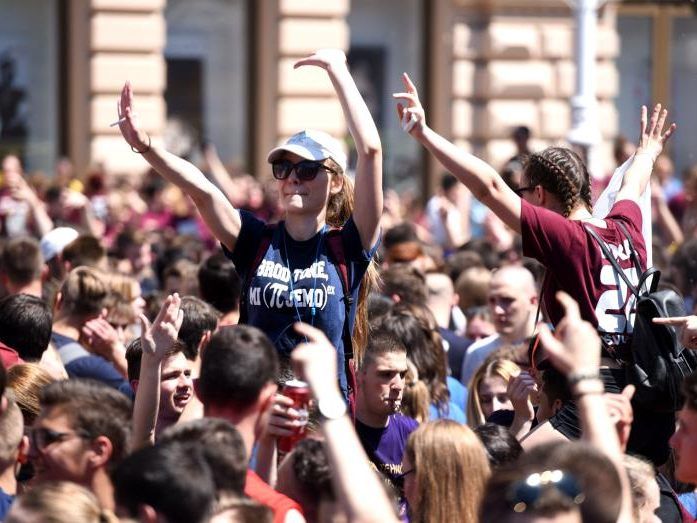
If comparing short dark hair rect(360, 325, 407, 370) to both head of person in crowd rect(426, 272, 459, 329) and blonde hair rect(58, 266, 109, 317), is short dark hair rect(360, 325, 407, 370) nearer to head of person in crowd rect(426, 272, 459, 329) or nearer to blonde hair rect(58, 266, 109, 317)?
blonde hair rect(58, 266, 109, 317)

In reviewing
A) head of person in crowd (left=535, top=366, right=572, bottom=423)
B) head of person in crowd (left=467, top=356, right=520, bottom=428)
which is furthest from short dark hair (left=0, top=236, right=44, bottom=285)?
head of person in crowd (left=535, top=366, right=572, bottom=423)

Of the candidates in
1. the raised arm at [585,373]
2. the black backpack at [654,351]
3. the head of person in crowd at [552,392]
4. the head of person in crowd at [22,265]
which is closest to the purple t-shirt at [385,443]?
the head of person in crowd at [552,392]

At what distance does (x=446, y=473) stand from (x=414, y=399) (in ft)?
7.48

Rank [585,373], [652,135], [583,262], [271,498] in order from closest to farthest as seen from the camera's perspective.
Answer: [585,373]
[271,498]
[583,262]
[652,135]

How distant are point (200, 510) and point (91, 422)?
0.73 metres

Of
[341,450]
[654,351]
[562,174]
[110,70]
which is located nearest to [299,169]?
[562,174]

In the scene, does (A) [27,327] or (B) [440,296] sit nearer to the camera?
(A) [27,327]

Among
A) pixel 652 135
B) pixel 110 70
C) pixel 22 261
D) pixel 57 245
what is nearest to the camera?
pixel 652 135

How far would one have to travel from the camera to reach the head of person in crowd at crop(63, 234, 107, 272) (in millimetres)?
9023

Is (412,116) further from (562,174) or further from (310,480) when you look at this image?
(310,480)

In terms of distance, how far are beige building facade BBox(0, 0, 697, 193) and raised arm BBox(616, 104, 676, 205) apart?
37.0 feet

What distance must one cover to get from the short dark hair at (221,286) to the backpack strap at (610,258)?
2541mm

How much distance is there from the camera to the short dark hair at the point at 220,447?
3762mm

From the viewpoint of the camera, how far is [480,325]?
27.9ft
